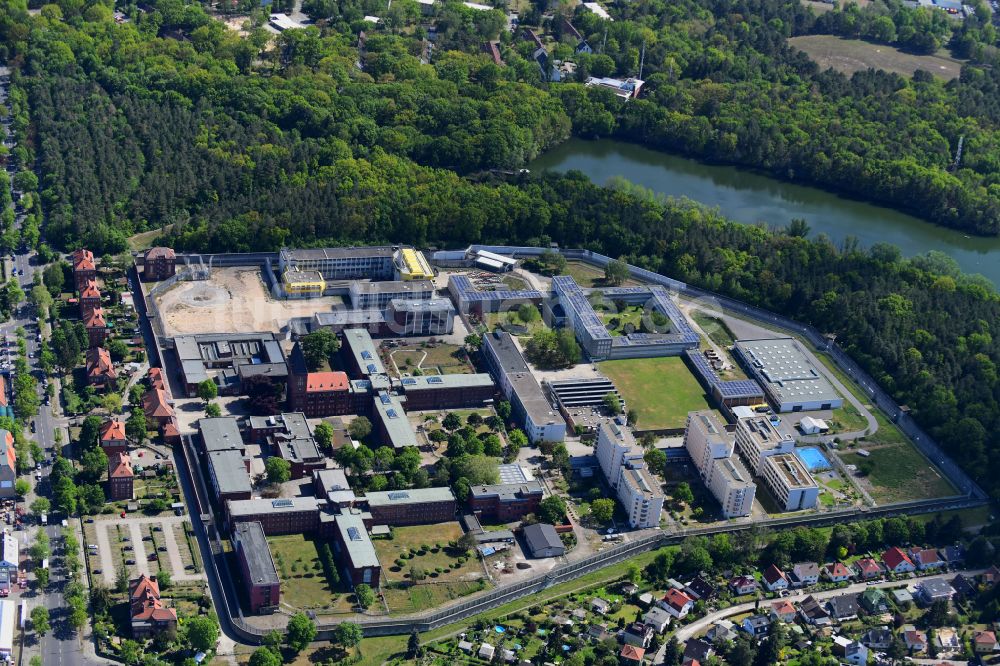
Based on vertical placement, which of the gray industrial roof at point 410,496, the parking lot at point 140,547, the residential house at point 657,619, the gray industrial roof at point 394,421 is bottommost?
the parking lot at point 140,547

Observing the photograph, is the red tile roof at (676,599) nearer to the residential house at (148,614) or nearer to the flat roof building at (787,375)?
the flat roof building at (787,375)

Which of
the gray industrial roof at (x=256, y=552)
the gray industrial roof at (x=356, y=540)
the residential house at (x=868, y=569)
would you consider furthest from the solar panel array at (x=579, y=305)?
the gray industrial roof at (x=256, y=552)

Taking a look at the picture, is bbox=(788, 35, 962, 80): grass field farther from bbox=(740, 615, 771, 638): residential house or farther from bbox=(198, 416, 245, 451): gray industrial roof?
bbox=(740, 615, 771, 638): residential house

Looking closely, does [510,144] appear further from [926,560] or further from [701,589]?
[926,560]

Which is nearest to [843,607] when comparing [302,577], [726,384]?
[726,384]

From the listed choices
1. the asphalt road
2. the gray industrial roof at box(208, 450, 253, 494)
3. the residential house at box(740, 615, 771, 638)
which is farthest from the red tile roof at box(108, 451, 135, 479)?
the residential house at box(740, 615, 771, 638)

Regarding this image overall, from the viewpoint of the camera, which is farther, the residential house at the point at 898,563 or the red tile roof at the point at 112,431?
the red tile roof at the point at 112,431
